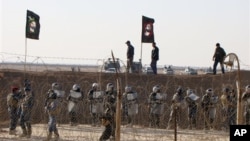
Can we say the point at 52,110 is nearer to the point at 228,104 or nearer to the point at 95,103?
the point at 95,103

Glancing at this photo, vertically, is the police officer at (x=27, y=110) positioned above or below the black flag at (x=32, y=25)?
below

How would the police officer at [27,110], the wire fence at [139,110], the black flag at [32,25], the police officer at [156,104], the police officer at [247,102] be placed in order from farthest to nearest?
1. the black flag at [32,25]
2. the police officer at [156,104]
3. the police officer at [247,102]
4. the wire fence at [139,110]
5. the police officer at [27,110]

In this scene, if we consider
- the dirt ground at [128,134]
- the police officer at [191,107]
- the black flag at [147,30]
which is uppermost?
the black flag at [147,30]

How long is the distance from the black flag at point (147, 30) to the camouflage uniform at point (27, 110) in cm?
888

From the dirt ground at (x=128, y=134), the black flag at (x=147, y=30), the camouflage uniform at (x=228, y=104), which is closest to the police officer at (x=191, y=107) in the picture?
the dirt ground at (x=128, y=134)

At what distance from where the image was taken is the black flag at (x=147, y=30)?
22.4 metres

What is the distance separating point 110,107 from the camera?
13422 millimetres

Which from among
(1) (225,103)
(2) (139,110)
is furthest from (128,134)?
(2) (139,110)

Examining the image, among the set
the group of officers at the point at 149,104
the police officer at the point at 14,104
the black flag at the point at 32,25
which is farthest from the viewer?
the black flag at the point at 32,25

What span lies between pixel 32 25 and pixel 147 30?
4.57m

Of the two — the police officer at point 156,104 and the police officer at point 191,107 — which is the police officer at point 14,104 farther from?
the police officer at point 191,107

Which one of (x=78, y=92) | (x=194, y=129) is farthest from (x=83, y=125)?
(x=194, y=129)

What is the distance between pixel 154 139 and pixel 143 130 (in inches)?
89.6

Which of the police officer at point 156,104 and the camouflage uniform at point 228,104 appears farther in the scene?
the police officer at point 156,104
